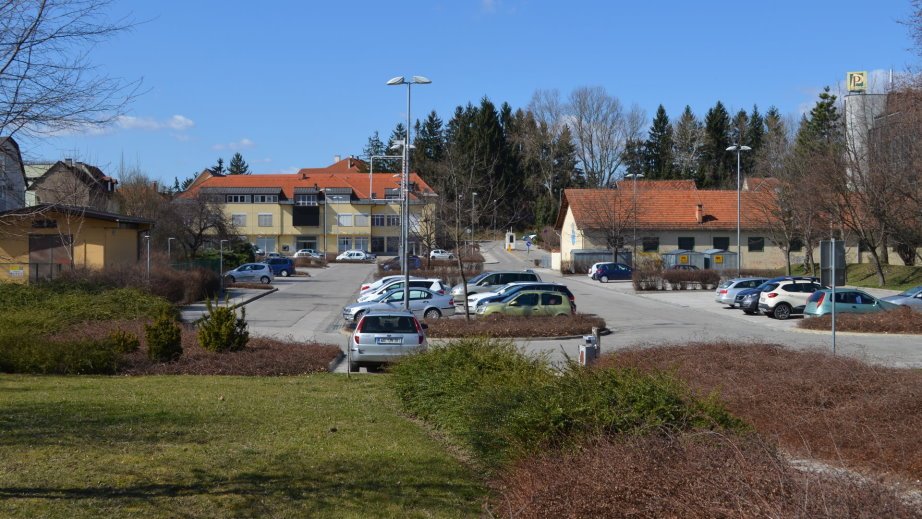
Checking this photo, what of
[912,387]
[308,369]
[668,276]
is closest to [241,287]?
[668,276]

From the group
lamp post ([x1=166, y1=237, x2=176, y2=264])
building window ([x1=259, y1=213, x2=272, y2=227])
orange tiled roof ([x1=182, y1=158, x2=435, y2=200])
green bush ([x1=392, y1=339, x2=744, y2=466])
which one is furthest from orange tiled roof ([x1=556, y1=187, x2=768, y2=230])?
green bush ([x1=392, y1=339, x2=744, y2=466])

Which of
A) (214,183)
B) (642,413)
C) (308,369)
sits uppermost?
(214,183)

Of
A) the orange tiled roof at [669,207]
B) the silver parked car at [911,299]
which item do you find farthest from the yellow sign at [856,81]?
the silver parked car at [911,299]

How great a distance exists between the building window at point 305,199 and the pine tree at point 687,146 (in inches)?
1750

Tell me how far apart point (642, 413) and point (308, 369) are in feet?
40.5

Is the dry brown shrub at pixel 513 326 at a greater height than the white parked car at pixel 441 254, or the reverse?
the white parked car at pixel 441 254

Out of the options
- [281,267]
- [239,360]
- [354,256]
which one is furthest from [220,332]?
[354,256]

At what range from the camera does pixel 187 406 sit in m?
12.1

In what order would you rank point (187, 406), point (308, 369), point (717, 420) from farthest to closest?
point (308, 369)
point (187, 406)
point (717, 420)

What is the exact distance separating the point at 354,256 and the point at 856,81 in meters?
49.9

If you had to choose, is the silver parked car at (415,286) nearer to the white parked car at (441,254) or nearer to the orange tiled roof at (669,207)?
the orange tiled roof at (669,207)

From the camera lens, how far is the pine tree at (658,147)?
107m

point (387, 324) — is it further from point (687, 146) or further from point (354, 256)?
point (687, 146)

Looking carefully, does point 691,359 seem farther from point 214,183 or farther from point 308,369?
point 214,183
